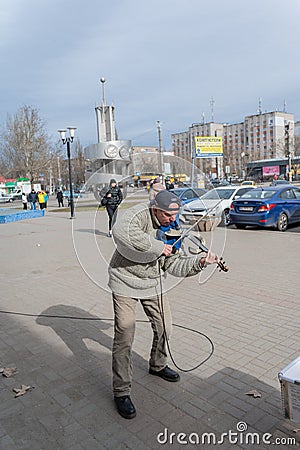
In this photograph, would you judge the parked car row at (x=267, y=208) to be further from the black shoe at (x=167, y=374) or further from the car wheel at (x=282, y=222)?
the black shoe at (x=167, y=374)

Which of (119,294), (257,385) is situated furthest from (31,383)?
(257,385)

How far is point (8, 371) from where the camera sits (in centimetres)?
397

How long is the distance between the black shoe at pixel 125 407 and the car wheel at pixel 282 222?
11140 millimetres

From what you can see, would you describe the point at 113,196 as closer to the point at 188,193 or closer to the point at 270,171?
the point at 188,193

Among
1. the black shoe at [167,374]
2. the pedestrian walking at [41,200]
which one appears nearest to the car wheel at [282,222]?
the black shoe at [167,374]

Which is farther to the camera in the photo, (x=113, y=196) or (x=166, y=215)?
(x=113, y=196)

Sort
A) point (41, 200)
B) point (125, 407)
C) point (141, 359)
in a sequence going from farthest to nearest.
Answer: point (41, 200), point (141, 359), point (125, 407)

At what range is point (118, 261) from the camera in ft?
10.5

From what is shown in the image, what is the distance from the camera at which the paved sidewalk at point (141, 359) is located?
298 cm

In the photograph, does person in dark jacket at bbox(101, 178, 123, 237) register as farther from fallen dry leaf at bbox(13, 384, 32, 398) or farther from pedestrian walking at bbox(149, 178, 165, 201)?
fallen dry leaf at bbox(13, 384, 32, 398)

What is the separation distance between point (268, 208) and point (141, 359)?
33.0 ft

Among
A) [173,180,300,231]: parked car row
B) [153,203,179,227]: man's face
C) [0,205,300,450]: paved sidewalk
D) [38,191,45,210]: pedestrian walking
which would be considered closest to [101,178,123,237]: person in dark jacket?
[0,205,300,450]: paved sidewalk

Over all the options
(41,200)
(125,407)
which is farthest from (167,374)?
(41,200)

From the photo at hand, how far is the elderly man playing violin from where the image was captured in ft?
9.89
